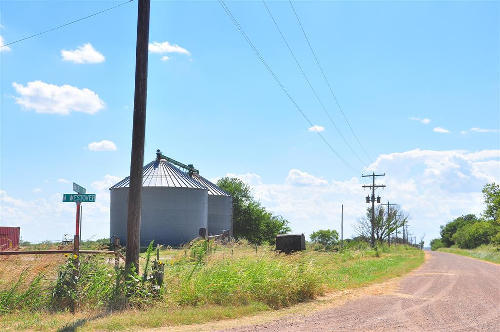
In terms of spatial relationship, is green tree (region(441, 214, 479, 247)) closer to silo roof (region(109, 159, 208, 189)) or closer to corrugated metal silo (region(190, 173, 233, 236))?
corrugated metal silo (region(190, 173, 233, 236))

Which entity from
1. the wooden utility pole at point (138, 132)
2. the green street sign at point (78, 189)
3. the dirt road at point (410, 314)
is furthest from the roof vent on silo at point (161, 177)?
the green street sign at point (78, 189)

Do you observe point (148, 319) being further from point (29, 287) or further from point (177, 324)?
point (29, 287)

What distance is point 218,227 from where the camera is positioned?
184 ft

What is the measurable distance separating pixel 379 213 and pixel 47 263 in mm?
63205

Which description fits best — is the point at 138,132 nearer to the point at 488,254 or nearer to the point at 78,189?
the point at 78,189


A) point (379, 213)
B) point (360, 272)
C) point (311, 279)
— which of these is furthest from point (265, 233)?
point (311, 279)

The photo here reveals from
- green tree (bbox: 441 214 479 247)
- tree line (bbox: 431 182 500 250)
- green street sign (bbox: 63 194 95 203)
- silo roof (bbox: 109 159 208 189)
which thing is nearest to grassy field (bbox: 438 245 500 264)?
tree line (bbox: 431 182 500 250)

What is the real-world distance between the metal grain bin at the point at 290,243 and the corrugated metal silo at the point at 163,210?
24191 mm

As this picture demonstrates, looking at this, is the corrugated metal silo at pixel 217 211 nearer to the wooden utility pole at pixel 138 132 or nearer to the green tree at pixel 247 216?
the green tree at pixel 247 216

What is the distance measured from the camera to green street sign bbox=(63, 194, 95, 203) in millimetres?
11711

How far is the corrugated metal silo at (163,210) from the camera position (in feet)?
136

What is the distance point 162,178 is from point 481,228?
3085 inches

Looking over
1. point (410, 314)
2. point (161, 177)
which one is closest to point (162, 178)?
point (161, 177)

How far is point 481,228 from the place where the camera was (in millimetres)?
97500
